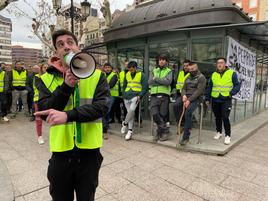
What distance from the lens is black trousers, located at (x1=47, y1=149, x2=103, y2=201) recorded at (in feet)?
4.89

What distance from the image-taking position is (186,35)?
606 centimetres

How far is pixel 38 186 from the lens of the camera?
2.98m

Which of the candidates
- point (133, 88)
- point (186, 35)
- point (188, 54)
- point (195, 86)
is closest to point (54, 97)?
point (195, 86)

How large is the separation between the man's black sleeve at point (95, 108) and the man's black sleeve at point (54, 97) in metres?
0.09

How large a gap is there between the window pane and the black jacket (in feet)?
16.0

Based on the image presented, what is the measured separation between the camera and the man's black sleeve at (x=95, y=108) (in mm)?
1341

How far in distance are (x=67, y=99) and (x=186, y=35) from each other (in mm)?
5446

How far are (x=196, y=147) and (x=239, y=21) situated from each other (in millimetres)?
3610

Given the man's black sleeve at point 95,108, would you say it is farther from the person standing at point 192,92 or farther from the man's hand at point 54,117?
the person standing at point 192,92

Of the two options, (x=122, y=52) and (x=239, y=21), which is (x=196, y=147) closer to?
(x=239, y=21)

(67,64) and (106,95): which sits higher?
(67,64)

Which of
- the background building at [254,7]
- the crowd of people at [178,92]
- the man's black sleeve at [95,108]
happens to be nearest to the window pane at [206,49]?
the crowd of people at [178,92]

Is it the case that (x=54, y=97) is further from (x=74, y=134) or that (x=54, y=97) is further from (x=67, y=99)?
(x=74, y=134)

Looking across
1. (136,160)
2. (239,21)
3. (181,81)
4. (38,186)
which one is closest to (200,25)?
(239,21)
